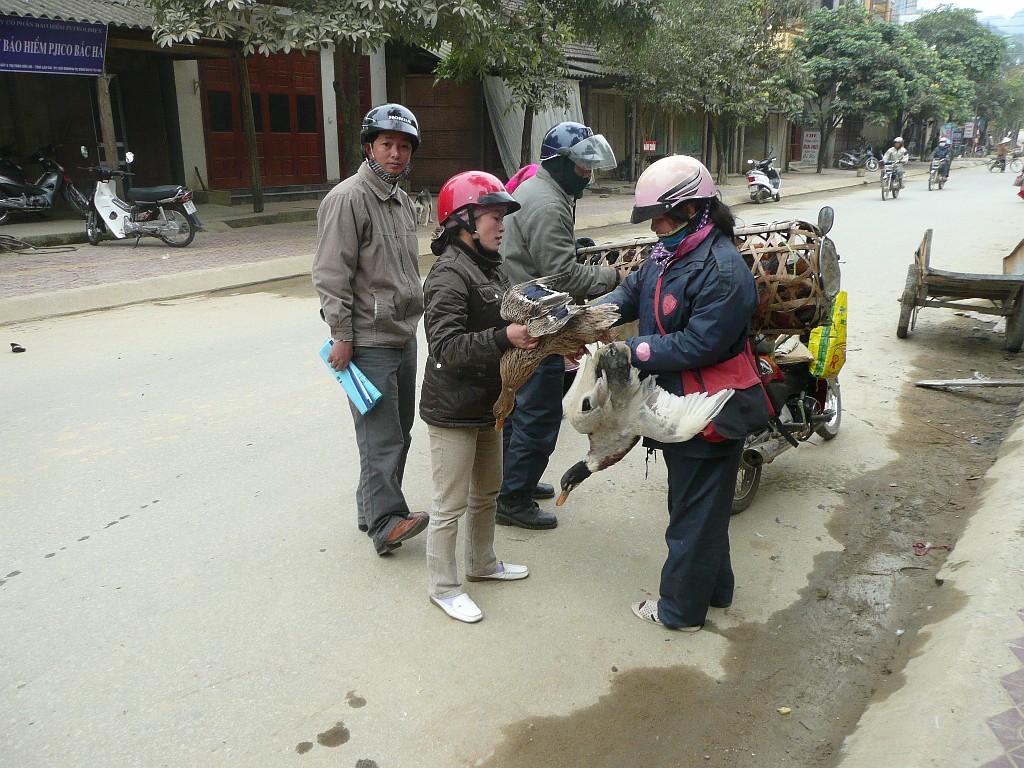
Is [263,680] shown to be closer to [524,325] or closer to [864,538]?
A: [524,325]

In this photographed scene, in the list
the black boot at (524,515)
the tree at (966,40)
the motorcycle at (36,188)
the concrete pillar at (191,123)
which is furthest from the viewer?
the tree at (966,40)

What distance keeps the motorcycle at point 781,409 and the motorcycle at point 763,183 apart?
690 inches

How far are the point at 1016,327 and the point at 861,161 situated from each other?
3181 centimetres

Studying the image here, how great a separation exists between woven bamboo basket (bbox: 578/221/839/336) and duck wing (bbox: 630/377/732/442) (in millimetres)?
798

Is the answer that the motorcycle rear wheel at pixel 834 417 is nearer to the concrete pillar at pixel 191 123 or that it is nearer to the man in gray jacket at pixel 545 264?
the man in gray jacket at pixel 545 264

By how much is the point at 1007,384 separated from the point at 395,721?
5349mm

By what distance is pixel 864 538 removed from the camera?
156 inches

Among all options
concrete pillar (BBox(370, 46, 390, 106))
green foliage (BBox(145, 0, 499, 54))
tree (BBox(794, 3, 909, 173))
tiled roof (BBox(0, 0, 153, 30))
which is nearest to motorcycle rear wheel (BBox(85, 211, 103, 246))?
tiled roof (BBox(0, 0, 153, 30))

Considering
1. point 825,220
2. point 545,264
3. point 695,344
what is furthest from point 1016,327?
point 695,344

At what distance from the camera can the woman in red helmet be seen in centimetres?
287

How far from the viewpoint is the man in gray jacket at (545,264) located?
3666 mm

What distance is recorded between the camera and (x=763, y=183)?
2100 cm

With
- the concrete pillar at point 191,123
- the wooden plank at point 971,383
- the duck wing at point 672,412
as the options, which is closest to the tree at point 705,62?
the concrete pillar at point 191,123

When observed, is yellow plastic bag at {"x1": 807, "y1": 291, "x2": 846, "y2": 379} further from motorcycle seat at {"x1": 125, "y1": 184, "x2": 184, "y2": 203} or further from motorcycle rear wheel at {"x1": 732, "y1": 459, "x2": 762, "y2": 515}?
motorcycle seat at {"x1": 125, "y1": 184, "x2": 184, "y2": 203}
